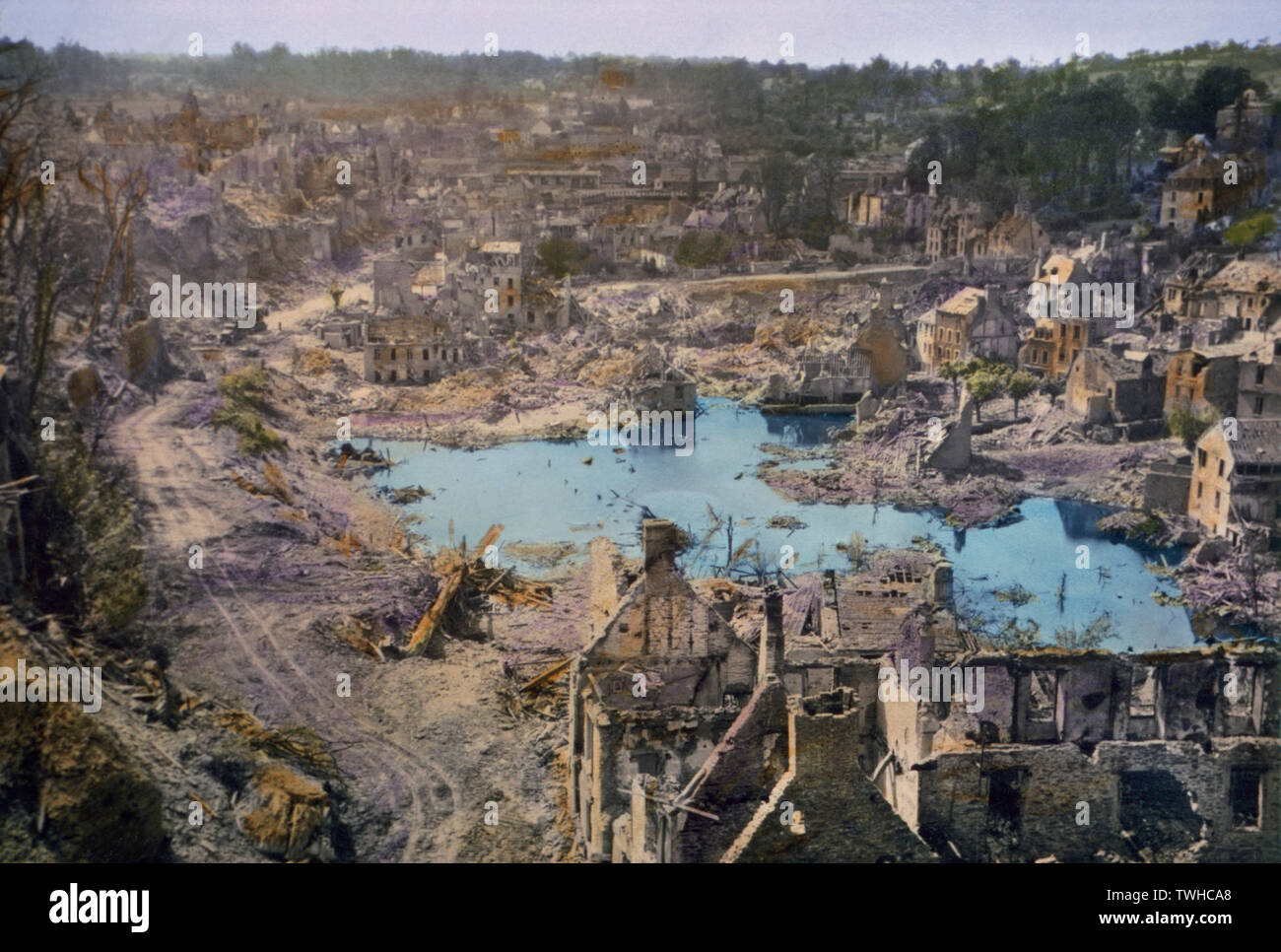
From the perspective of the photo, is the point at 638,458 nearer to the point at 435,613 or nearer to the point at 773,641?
the point at 435,613

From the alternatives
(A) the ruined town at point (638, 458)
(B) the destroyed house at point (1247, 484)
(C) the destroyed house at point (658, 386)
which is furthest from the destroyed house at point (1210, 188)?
(C) the destroyed house at point (658, 386)

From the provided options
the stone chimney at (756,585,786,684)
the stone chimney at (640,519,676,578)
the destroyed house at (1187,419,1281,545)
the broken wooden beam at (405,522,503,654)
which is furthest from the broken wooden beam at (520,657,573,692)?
the destroyed house at (1187,419,1281,545)

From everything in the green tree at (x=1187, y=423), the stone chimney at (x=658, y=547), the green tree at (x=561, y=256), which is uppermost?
the green tree at (x=561, y=256)

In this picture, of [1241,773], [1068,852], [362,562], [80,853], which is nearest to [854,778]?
[1068,852]

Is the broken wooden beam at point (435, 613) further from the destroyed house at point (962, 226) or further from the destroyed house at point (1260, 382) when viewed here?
the destroyed house at point (1260, 382)

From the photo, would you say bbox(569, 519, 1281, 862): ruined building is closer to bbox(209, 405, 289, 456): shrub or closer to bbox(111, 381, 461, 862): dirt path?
bbox(111, 381, 461, 862): dirt path

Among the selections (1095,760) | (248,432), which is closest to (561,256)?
(248,432)

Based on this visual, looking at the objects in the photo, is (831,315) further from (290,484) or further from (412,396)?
(290,484)
